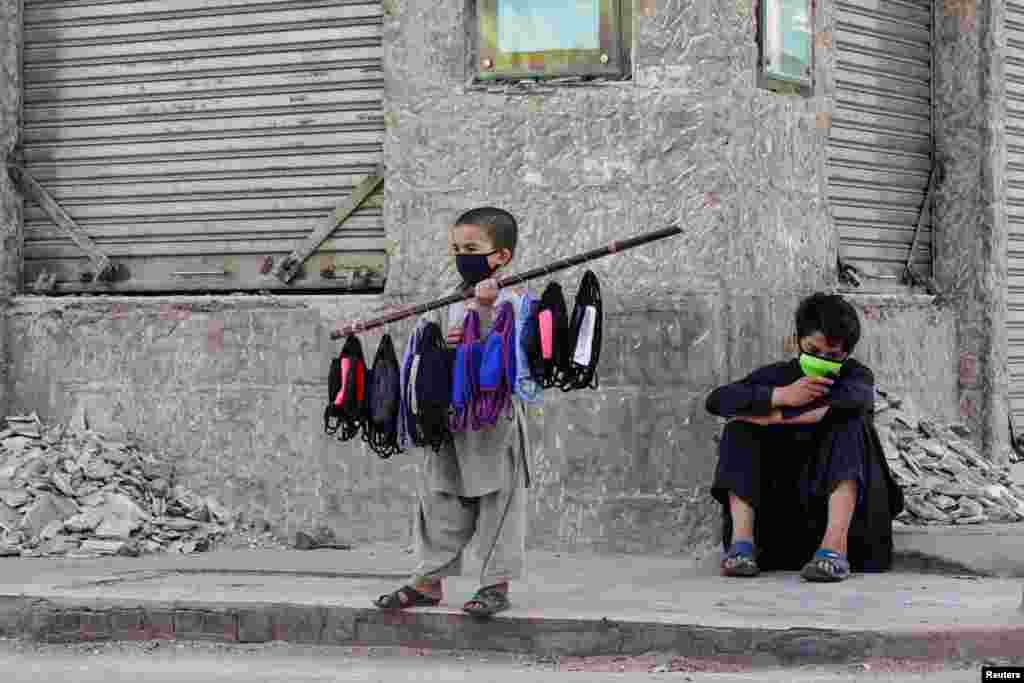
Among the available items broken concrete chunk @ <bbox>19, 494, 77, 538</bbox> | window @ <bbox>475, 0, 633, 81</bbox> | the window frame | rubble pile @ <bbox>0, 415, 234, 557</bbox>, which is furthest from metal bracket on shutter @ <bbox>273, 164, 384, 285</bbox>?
the window frame

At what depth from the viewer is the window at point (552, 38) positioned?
28.2 feet

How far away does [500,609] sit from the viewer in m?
6.54

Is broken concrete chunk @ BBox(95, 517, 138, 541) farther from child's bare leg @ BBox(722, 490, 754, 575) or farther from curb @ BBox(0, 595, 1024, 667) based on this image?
child's bare leg @ BBox(722, 490, 754, 575)

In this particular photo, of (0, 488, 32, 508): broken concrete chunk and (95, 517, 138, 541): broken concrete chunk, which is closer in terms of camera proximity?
(95, 517, 138, 541): broken concrete chunk

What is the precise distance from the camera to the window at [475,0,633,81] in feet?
28.2

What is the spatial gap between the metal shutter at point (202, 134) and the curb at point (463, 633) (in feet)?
8.88

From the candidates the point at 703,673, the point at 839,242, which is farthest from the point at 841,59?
the point at 703,673

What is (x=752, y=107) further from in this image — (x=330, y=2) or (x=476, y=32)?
(x=330, y=2)

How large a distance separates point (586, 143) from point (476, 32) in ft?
2.48

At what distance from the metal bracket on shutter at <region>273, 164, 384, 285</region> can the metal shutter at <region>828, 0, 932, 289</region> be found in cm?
231

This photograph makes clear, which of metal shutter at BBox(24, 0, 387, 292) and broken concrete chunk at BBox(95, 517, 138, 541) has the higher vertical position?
metal shutter at BBox(24, 0, 387, 292)

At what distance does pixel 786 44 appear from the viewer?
8844 mm

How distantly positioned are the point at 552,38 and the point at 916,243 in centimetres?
275

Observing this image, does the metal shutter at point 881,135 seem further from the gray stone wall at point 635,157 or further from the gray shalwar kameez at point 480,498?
the gray shalwar kameez at point 480,498
